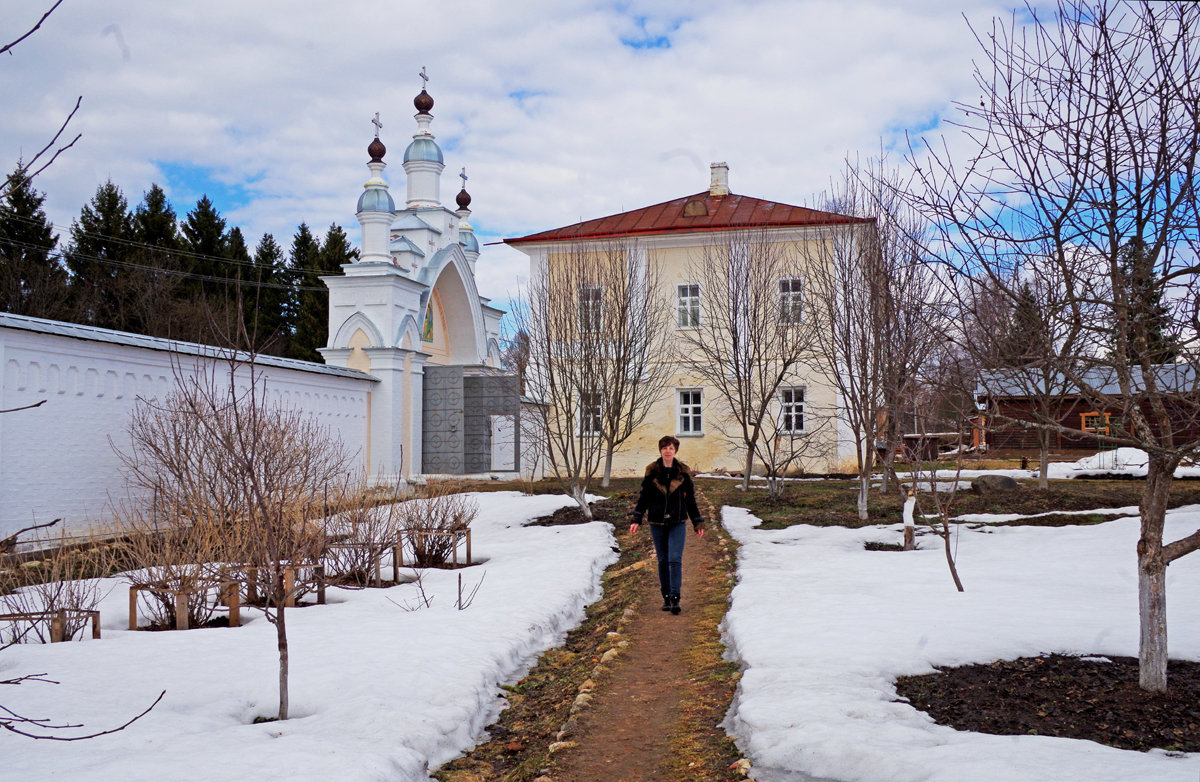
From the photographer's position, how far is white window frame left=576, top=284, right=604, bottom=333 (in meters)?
18.7

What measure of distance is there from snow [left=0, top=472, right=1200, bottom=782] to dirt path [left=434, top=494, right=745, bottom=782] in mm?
189

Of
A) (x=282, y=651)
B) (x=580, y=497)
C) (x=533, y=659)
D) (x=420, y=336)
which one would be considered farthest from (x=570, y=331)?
(x=282, y=651)

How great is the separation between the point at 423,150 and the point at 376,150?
2.67 m

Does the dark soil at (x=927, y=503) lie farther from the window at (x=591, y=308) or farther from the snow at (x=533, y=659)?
the window at (x=591, y=308)

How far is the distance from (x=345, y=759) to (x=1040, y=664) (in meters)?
4.56

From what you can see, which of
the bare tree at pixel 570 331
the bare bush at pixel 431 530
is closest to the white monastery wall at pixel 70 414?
the bare bush at pixel 431 530

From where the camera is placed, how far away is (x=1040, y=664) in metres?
6.51

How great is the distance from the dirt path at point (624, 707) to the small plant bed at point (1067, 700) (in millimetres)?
1341

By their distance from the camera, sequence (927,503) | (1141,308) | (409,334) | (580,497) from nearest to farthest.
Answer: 1. (1141,308)
2. (580,497)
3. (927,503)
4. (409,334)

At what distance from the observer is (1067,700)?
5684mm

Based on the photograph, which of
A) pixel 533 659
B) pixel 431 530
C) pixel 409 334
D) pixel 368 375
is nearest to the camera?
pixel 533 659

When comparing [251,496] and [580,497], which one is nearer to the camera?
[251,496]

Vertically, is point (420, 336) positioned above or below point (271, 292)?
below

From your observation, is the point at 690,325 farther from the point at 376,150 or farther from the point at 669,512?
the point at 669,512
